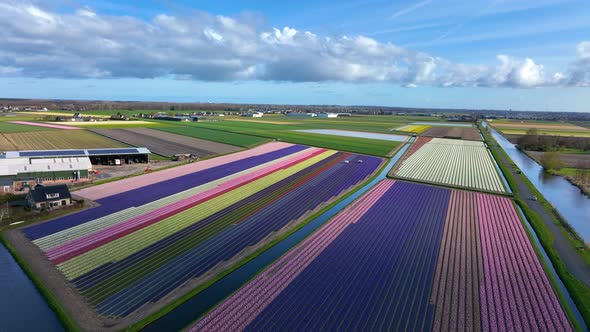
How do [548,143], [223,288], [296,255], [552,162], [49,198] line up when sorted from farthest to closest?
[548,143]
[552,162]
[49,198]
[296,255]
[223,288]

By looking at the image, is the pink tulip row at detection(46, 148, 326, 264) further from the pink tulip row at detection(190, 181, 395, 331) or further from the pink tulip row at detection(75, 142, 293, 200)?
the pink tulip row at detection(190, 181, 395, 331)

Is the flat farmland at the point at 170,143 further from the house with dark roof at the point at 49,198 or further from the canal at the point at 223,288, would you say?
the canal at the point at 223,288

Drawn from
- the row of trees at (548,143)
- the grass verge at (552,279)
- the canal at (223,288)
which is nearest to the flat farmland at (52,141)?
the canal at (223,288)

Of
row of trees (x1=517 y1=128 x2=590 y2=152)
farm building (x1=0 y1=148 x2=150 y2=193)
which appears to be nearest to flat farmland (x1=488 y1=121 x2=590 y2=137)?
row of trees (x1=517 y1=128 x2=590 y2=152)

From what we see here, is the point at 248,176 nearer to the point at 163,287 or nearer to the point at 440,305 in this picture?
the point at 163,287

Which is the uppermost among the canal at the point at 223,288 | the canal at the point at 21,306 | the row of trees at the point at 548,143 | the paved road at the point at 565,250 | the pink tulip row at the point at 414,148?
the row of trees at the point at 548,143

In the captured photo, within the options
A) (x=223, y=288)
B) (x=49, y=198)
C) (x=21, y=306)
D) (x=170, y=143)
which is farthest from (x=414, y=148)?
(x=21, y=306)

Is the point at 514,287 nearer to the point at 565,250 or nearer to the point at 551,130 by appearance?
the point at 565,250

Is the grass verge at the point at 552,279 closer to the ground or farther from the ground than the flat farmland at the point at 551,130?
closer to the ground
